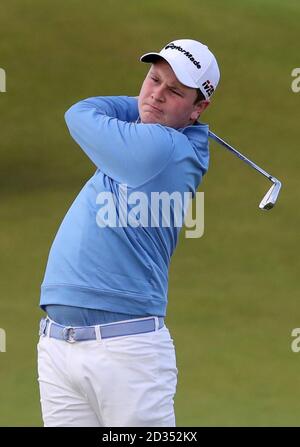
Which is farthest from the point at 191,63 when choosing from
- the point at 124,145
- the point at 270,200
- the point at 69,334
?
the point at 69,334

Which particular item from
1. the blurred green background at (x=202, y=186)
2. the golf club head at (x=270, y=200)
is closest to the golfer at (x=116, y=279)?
the golf club head at (x=270, y=200)

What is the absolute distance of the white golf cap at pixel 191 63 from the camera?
7.57 ft

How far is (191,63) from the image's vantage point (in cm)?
232

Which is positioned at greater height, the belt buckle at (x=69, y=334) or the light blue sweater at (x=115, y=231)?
the light blue sweater at (x=115, y=231)

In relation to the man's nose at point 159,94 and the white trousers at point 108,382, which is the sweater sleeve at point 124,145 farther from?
the white trousers at point 108,382

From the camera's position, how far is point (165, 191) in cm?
228

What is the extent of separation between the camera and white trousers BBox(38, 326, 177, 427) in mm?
2221

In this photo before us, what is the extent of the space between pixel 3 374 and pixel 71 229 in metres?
2.07

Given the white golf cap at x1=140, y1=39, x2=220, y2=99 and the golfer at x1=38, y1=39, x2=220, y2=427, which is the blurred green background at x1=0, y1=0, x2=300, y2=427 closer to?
the golfer at x1=38, y1=39, x2=220, y2=427

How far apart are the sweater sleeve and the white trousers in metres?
0.33

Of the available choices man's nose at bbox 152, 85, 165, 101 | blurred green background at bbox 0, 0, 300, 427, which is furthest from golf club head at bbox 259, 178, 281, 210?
blurred green background at bbox 0, 0, 300, 427

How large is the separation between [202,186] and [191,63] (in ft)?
12.6

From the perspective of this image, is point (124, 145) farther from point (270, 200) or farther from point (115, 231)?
point (270, 200)

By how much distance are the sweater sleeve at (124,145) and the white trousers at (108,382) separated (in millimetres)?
332
